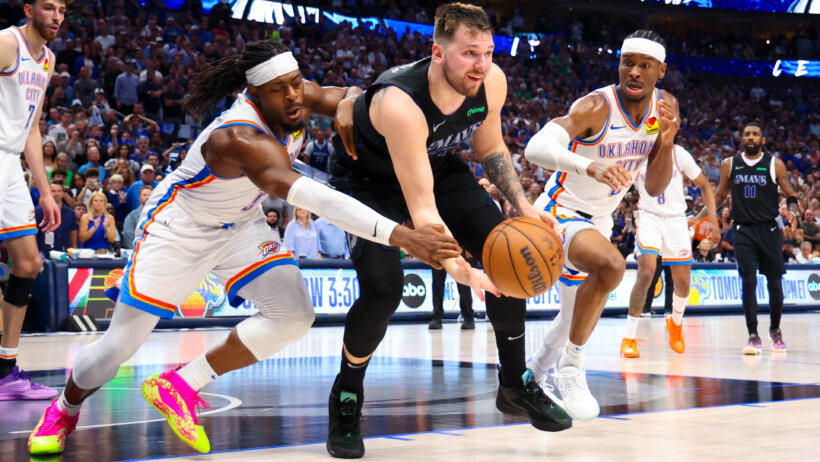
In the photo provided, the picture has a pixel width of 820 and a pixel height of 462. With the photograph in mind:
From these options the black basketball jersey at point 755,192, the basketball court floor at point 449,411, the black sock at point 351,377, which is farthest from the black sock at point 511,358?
the black basketball jersey at point 755,192

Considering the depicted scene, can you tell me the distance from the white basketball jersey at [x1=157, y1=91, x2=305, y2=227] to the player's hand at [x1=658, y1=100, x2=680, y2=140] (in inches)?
95.1

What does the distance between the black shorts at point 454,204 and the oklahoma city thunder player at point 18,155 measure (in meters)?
2.32

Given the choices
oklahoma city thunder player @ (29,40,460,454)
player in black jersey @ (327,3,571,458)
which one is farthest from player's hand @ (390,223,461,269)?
oklahoma city thunder player @ (29,40,460,454)

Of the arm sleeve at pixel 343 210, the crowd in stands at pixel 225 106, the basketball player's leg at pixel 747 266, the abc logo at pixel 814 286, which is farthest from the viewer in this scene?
the abc logo at pixel 814 286

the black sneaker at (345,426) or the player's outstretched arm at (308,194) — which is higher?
the player's outstretched arm at (308,194)

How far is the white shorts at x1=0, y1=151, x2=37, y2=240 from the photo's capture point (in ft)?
17.6

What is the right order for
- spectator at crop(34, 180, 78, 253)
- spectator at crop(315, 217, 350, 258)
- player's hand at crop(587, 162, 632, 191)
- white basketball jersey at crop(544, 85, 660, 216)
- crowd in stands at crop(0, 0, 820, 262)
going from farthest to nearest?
1. spectator at crop(315, 217, 350, 258)
2. crowd in stands at crop(0, 0, 820, 262)
3. spectator at crop(34, 180, 78, 253)
4. white basketball jersey at crop(544, 85, 660, 216)
5. player's hand at crop(587, 162, 632, 191)

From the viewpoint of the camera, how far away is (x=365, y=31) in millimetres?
23406

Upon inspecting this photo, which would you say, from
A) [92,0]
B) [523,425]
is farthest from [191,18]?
[523,425]

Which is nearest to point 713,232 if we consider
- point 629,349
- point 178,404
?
point 629,349

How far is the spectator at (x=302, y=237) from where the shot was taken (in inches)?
486

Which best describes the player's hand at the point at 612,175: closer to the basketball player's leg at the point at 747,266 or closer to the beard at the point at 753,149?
the basketball player's leg at the point at 747,266

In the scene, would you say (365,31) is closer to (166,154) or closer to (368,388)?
(166,154)

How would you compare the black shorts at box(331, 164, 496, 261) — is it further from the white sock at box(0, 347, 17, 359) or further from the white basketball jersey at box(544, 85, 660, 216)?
the white sock at box(0, 347, 17, 359)
